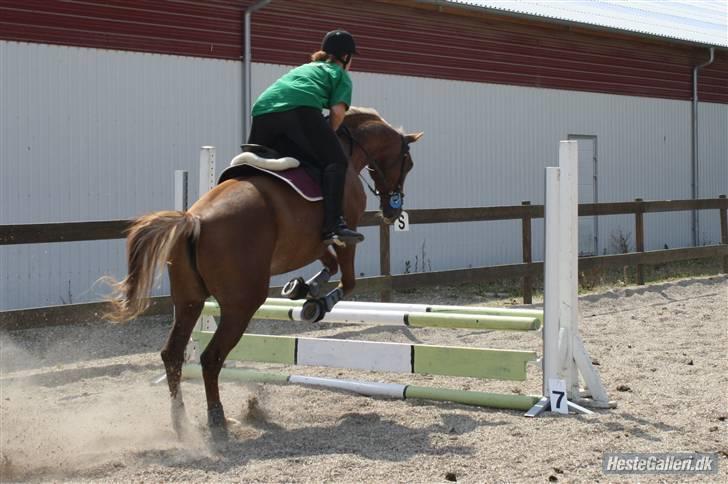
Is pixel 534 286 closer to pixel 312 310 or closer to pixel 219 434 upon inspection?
pixel 312 310

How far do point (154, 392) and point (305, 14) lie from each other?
7.87m

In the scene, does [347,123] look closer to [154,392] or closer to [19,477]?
[154,392]

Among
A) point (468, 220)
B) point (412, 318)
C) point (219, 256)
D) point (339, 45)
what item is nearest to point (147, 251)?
point (219, 256)

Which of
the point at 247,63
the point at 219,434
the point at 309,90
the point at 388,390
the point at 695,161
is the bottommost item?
the point at 219,434

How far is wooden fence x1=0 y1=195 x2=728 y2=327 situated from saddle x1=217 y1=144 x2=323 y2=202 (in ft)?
10.3

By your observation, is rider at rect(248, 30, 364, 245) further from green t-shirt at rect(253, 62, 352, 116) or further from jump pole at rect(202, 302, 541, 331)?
jump pole at rect(202, 302, 541, 331)

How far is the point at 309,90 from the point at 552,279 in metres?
1.99

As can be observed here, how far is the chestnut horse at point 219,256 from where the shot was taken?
16.7 feet

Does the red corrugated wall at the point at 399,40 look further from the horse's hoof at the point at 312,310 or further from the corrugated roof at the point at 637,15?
the horse's hoof at the point at 312,310

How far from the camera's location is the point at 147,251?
5.05 metres

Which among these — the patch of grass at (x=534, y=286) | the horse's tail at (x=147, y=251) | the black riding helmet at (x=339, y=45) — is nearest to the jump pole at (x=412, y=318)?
the horse's tail at (x=147, y=251)

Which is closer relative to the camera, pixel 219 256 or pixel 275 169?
pixel 219 256

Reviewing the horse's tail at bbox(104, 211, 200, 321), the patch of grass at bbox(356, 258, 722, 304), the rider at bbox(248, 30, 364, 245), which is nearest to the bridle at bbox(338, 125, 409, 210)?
the rider at bbox(248, 30, 364, 245)

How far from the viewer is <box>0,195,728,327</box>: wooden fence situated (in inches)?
327
